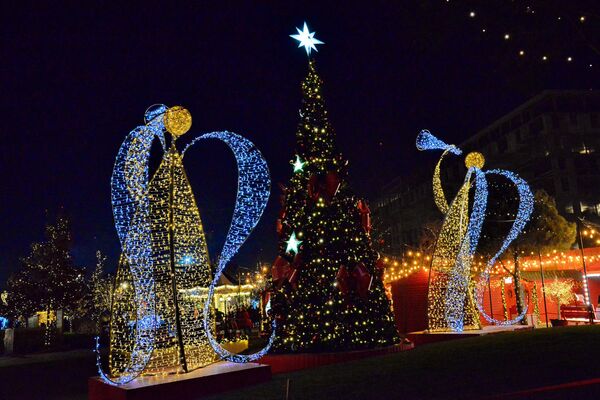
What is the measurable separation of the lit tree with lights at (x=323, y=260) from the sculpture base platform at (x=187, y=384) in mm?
2707

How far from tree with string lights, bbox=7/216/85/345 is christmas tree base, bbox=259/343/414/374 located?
79.8ft

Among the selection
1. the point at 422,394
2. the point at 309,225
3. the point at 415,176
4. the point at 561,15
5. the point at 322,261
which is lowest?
the point at 422,394

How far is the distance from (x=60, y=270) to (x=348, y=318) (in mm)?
26312

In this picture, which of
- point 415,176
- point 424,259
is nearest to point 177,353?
point 424,259

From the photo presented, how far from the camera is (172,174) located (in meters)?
8.57

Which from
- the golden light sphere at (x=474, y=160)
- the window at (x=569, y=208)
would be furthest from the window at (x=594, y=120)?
the golden light sphere at (x=474, y=160)

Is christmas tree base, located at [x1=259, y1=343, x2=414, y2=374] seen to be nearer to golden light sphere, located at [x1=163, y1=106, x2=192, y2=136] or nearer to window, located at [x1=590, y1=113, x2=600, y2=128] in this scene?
golden light sphere, located at [x1=163, y1=106, x2=192, y2=136]

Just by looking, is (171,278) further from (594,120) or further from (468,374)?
(594,120)

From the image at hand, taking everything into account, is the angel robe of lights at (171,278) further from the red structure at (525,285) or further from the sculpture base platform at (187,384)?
the red structure at (525,285)

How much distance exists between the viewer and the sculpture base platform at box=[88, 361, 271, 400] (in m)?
7.25

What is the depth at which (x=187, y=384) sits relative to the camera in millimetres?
7594

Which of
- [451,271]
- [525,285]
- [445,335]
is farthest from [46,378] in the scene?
[525,285]

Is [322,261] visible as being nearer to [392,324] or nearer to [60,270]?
[392,324]

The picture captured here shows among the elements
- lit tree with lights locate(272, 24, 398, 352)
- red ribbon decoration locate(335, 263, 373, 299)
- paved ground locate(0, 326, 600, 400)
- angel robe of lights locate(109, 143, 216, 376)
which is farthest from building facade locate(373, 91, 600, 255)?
angel robe of lights locate(109, 143, 216, 376)
